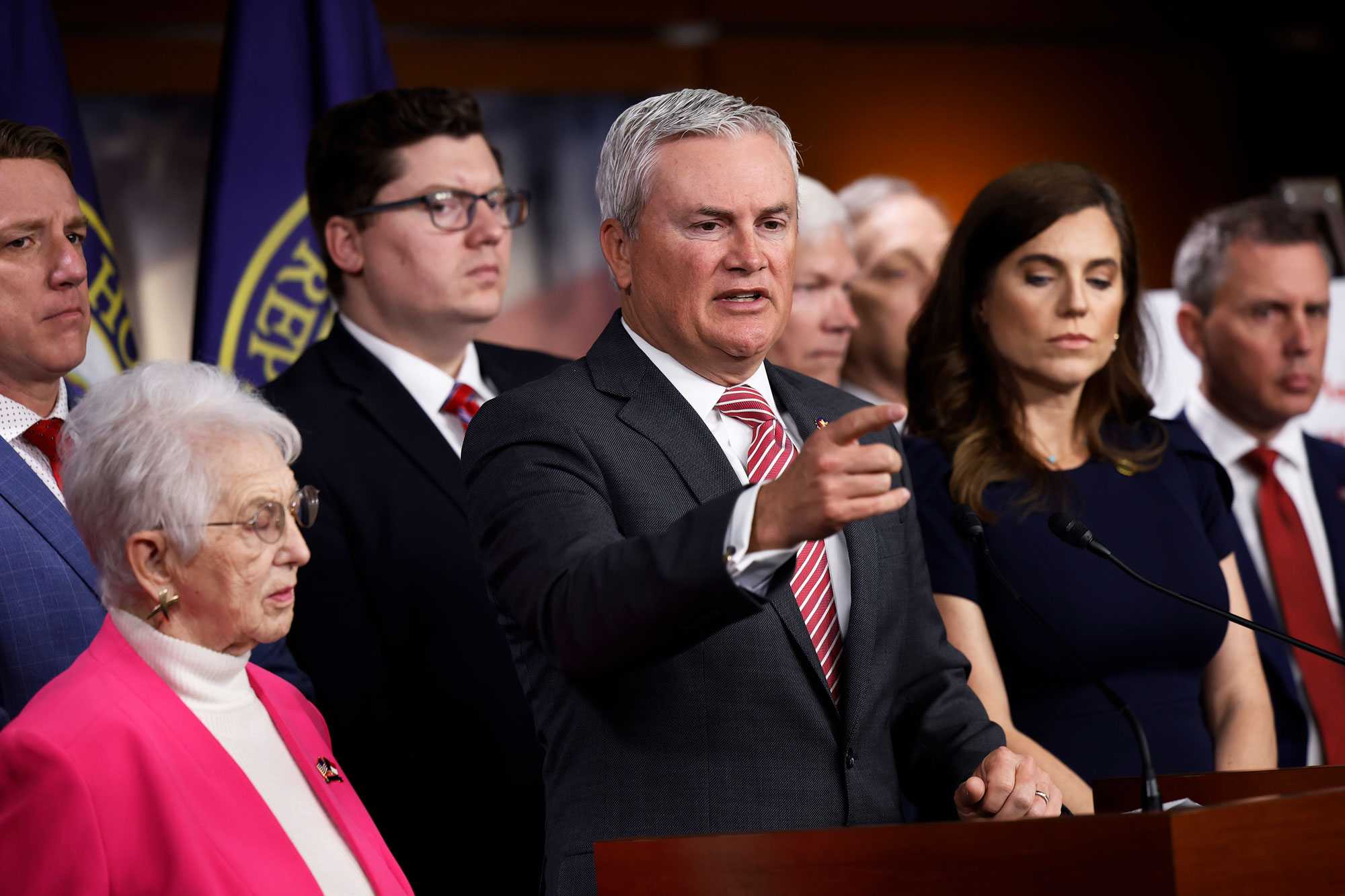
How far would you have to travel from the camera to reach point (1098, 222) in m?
2.65

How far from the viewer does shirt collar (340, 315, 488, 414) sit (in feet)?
9.38

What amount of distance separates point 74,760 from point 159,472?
0.37 m

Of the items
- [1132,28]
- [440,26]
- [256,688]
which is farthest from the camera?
[1132,28]

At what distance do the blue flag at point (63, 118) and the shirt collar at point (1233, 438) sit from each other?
2618mm

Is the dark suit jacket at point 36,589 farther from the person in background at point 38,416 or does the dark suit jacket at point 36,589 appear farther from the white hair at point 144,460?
the white hair at point 144,460

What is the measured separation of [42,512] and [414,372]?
91cm

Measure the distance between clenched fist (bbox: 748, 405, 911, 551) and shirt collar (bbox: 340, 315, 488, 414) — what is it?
5.23 ft

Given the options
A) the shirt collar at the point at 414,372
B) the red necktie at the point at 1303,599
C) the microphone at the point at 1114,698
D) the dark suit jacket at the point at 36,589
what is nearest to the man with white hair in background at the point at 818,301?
the shirt collar at the point at 414,372

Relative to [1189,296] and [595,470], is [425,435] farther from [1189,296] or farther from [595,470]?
[1189,296]

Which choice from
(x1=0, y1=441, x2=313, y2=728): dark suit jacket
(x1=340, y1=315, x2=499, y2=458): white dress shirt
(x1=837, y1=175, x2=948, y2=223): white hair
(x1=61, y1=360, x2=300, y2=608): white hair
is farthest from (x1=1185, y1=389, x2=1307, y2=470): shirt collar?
(x1=0, y1=441, x2=313, y2=728): dark suit jacket

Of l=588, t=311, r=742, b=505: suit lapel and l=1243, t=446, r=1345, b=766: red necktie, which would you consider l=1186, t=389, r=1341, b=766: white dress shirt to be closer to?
l=1243, t=446, r=1345, b=766: red necktie

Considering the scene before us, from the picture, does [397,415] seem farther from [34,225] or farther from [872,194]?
[872,194]

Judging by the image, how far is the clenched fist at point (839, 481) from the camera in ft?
4.31

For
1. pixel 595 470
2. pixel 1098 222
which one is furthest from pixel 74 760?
pixel 1098 222
